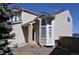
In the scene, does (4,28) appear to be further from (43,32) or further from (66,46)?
(66,46)

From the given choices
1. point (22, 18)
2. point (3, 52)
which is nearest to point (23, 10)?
point (22, 18)

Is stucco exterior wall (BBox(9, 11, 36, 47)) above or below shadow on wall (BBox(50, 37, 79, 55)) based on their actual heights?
above

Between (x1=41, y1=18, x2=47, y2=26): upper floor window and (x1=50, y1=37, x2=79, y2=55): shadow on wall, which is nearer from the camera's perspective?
(x1=50, y1=37, x2=79, y2=55): shadow on wall

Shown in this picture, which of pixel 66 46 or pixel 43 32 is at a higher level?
pixel 43 32

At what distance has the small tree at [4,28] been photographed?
384cm

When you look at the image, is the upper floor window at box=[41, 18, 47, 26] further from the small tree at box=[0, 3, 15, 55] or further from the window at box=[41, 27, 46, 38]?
the small tree at box=[0, 3, 15, 55]

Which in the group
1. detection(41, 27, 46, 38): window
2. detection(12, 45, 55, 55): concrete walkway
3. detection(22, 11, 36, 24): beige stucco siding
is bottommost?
detection(12, 45, 55, 55): concrete walkway

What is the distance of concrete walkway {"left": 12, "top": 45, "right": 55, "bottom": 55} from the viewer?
12.2ft

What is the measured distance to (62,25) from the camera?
372 centimetres

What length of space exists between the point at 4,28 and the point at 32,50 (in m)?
0.59

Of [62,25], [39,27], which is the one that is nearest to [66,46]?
[62,25]

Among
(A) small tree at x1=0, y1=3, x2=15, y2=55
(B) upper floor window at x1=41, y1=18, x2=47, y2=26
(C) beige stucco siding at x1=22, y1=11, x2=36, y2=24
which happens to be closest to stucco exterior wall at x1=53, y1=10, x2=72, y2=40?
(B) upper floor window at x1=41, y1=18, x2=47, y2=26

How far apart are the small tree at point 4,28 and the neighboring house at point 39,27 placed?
0.28ft
